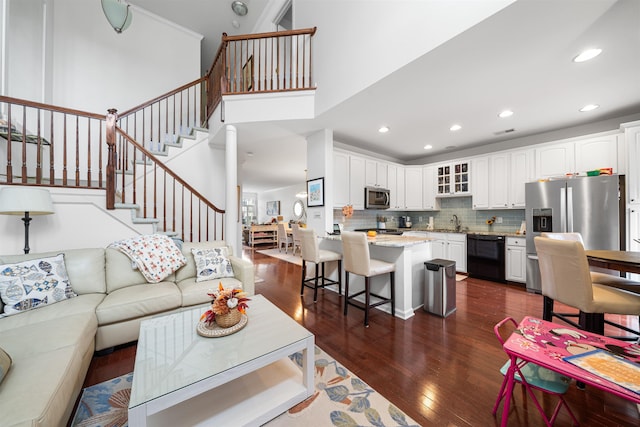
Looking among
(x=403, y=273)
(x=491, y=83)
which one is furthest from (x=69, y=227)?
(x=491, y=83)

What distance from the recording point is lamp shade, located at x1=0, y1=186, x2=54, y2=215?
2066 millimetres

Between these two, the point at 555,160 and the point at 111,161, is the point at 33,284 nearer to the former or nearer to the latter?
the point at 111,161

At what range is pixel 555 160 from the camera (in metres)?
3.75

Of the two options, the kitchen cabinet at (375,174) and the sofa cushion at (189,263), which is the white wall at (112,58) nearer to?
the sofa cushion at (189,263)

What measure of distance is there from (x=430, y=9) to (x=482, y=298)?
3.45m

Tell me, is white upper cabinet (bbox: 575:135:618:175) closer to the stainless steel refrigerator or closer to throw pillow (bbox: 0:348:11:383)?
the stainless steel refrigerator

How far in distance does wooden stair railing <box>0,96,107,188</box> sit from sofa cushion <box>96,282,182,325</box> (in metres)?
1.59

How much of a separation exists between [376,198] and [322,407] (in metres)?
3.70

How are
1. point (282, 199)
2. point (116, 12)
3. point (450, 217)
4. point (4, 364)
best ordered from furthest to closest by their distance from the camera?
point (282, 199) < point (450, 217) < point (116, 12) < point (4, 364)

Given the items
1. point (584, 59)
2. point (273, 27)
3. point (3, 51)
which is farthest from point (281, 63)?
point (584, 59)

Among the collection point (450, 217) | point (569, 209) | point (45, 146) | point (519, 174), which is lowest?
point (450, 217)

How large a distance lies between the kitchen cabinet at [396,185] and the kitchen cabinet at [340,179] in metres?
1.30

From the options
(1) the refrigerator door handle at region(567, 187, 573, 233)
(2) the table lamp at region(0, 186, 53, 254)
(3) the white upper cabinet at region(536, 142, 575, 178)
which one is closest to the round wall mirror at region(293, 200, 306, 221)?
(3) the white upper cabinet at region(536, 142, 575, 178)

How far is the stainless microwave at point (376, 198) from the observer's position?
4457 mm
